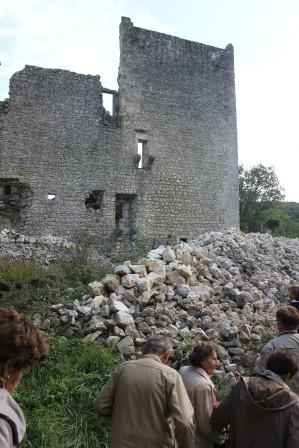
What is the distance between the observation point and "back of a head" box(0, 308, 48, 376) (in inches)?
96.6

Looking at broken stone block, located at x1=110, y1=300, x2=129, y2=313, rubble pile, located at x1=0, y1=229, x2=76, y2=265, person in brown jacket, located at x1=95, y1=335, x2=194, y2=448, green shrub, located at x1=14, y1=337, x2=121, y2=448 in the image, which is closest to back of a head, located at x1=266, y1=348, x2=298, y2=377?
person in brown jacket, located at x1=95, y1=335, x2=194, y2=448

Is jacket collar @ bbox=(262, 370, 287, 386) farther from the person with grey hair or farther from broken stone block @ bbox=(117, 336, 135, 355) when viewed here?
broken stone block @ bbox=(117, 336, 135, 355)

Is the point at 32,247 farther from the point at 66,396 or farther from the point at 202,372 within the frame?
the point at 202,372

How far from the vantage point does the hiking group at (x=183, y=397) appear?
2504 millimetres

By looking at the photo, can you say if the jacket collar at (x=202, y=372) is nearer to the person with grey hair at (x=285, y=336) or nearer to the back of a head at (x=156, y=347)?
the back of a head at (x=156, y=347)

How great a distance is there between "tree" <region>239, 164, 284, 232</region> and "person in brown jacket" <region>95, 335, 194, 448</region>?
89.9 feet

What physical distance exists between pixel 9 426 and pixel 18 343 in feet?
1.34

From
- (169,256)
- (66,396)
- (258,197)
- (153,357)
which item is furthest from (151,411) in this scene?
(258,197)

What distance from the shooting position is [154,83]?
17.6 meters

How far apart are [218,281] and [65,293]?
2.99m

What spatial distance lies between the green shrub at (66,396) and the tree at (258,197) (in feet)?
81.0

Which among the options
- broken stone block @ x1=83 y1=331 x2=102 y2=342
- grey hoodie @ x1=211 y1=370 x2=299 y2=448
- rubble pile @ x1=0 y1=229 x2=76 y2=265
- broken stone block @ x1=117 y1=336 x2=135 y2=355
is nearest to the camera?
grey hoodie @ x1=211 y1=370 x2=299 y2=448

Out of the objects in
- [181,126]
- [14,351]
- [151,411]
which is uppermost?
[181,126]

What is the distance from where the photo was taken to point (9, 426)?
2199 mm
